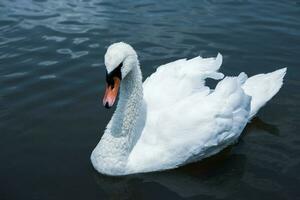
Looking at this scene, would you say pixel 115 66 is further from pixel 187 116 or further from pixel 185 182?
pixel 185 182

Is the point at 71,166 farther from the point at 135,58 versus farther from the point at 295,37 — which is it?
the point at 295,37

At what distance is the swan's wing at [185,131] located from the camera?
752 centimetres

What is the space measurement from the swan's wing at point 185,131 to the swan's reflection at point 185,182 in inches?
5.9

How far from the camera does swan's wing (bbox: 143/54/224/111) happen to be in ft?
26.6

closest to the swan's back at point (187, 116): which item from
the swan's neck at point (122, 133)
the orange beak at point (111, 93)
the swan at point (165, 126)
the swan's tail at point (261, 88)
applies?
the swan at point (165, 126)

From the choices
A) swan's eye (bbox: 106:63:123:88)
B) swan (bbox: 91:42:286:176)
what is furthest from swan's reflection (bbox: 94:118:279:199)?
swan's eye (bbox: 106:63:123:88)

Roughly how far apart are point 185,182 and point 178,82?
63.4 inches

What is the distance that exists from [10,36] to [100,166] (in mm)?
6600

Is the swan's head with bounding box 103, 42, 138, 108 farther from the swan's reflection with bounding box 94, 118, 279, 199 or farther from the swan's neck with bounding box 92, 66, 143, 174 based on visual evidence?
the swan's reflection with bounding box 94, 118, 279, 199

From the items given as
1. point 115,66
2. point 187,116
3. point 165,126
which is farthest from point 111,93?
point 187,116

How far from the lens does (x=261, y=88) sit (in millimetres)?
9086

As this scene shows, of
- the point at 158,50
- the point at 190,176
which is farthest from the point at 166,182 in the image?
the point at 158,50

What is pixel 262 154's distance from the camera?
8273 millimetres

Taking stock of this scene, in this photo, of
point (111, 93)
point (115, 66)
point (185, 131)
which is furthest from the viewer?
point (185, 131)
